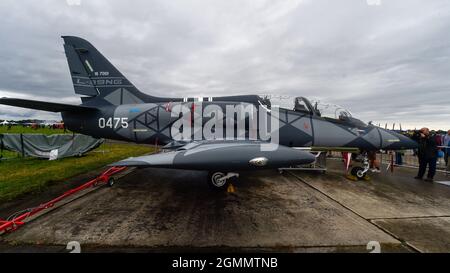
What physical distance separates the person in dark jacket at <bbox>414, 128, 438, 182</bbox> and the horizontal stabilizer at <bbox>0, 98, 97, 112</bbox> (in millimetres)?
11450

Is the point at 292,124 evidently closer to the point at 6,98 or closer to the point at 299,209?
the point at 299,209

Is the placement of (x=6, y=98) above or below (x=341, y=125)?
above

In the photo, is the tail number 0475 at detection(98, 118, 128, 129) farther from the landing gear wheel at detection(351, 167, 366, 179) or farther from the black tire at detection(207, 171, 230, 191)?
the landing gear wheel at detection(351, 167, 366, 179)

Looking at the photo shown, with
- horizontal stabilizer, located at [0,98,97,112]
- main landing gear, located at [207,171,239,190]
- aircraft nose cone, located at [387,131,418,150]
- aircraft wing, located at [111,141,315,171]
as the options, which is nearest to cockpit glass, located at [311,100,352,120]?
aircraft nose cone, located at [387,131,418,150]

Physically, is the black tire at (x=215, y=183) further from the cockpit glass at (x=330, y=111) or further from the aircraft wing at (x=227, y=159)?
the cockpit glass at (x=330, y=111)

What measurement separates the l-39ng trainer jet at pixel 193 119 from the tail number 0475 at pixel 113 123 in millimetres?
31

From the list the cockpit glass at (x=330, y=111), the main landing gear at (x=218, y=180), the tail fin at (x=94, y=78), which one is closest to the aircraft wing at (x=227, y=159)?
the main landing gear at (x=218, y=180)

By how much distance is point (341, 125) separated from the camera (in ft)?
22.0

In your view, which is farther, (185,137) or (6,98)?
(185,137)

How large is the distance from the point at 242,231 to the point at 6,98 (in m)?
6.80

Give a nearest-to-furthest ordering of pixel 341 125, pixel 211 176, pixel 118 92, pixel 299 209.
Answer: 1. pixel 299 209
2. pixel 211 176
3. pixel 341 125
4. pixel 118 92

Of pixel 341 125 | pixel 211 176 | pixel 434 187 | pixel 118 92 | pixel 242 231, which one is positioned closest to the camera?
pixel 242 231
